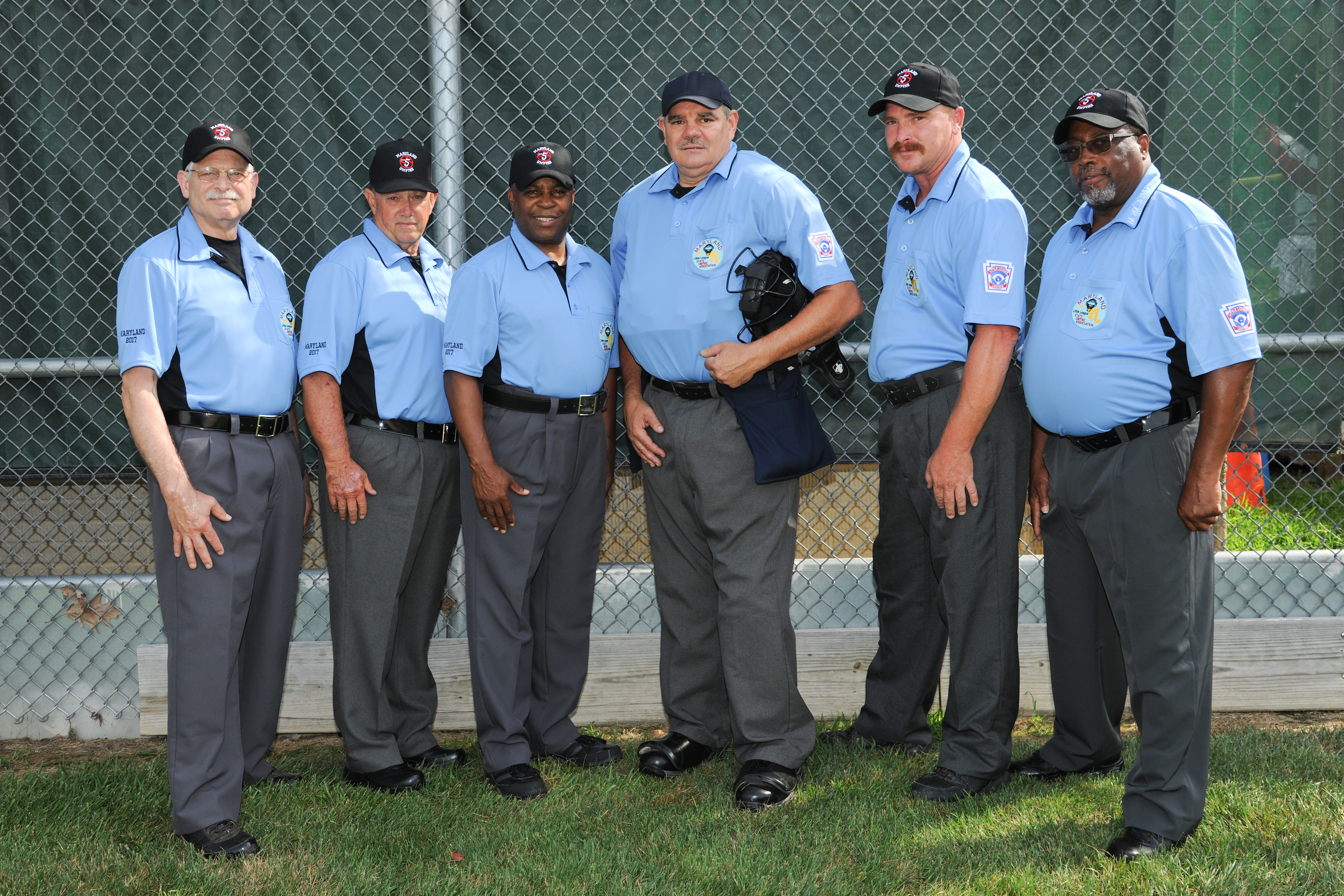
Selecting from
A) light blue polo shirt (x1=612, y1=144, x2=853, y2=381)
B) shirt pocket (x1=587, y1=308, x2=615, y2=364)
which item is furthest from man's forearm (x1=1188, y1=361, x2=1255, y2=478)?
shirt pocket (x1=587, y1=308, x2=615, y2=364)

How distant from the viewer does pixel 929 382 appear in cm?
331

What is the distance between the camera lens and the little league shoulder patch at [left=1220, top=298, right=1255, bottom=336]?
2.71 meters

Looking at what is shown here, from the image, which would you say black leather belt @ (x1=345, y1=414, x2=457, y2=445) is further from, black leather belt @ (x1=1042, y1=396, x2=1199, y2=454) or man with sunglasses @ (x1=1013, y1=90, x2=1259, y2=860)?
black leather belt @ (x1=1042, y1=396, x2=1199, y2=454)

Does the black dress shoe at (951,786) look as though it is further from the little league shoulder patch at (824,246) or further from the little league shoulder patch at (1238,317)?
the little league shoulder patch at (824,246)

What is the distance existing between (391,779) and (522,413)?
1341 mm

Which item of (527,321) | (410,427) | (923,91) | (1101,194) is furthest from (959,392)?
(410,427)

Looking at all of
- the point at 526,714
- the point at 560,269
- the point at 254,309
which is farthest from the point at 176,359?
the point at 526,714

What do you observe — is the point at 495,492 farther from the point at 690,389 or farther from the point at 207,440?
the point at 207,440

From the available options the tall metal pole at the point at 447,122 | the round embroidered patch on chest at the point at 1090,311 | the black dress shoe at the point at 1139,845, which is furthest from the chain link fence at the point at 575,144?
the black dress shoe at the point at 1139,845

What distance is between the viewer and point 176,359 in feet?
10.0

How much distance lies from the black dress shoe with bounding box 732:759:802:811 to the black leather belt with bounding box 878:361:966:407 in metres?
1.29

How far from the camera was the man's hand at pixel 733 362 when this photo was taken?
129 inches

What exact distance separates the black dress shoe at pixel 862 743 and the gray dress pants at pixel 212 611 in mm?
2057

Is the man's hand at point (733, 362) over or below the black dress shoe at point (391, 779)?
over
